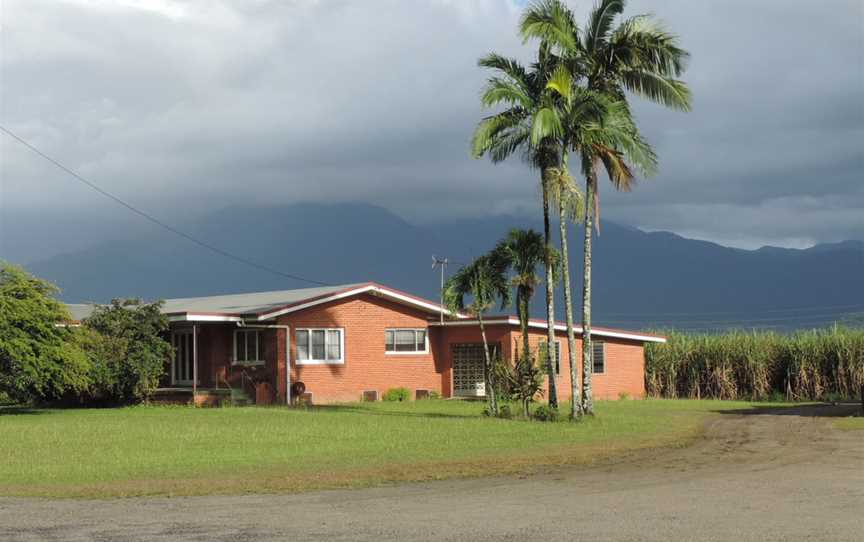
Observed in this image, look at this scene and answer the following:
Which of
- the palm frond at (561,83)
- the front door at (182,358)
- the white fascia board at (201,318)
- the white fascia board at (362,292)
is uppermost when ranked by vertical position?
the palm frond at (561,83)

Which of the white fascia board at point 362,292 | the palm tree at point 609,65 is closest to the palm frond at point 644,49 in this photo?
the palm tree at point 609,65

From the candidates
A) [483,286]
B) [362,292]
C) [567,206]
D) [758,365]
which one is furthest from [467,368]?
[567,206]

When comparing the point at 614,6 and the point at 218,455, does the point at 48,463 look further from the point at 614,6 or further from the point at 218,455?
the point at 614,6

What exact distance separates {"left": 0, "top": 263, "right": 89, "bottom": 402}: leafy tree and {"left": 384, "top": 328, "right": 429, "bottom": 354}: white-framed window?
11.5m

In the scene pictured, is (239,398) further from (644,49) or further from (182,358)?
(644,49)

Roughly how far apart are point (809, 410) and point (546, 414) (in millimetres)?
10798

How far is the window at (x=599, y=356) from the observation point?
145 feet

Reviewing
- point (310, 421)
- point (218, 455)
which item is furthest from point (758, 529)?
point (310, 421)

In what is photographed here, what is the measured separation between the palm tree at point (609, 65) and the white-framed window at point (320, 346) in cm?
1305

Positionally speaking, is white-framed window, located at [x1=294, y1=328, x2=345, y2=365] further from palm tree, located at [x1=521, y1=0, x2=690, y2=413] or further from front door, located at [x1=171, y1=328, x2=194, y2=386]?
palm tree, located at [x1=521, y1=0, x2=690, y2=413]

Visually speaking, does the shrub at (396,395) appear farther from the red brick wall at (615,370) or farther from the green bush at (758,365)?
the green bush at (758,365)

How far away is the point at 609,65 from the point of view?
94.0ft

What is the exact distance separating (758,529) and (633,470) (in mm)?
6006

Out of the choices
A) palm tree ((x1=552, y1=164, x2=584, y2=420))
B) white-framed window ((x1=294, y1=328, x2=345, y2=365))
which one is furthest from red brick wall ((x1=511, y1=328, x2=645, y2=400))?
palm tree ((x1=552, y1=164, x2=584, y2=420))
